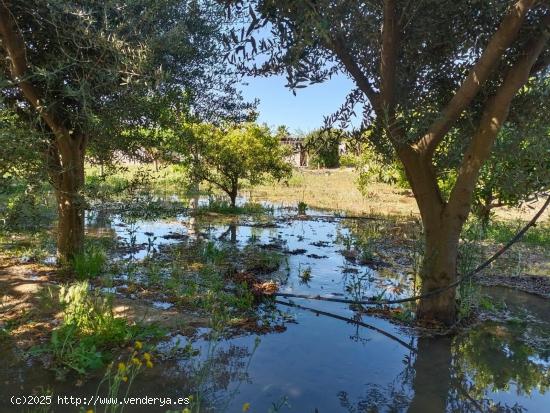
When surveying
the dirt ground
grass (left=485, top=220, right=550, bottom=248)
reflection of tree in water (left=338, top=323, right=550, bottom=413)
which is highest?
grass (left=485, top=220, right=550, bottom=248)

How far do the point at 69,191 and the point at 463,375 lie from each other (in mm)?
6264

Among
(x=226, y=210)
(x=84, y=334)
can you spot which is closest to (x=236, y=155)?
(x=226, y=210)

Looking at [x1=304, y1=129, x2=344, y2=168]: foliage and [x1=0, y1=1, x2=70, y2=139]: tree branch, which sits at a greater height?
[x1=0, y1=1, x2=70, y2=139]: tree branch

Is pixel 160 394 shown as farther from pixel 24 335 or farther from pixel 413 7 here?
pixel 413 7

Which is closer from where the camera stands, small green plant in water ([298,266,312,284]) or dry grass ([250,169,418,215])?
small green plant in water ([298,266,312,284])

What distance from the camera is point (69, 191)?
760 centimetres

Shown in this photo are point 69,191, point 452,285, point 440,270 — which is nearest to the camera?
point 452,285

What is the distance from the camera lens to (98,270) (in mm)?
7988

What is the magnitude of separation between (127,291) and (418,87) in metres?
5.28

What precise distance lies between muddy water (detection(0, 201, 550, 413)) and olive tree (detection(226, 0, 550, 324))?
0.91m

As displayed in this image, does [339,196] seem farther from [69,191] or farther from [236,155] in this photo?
[69,191]

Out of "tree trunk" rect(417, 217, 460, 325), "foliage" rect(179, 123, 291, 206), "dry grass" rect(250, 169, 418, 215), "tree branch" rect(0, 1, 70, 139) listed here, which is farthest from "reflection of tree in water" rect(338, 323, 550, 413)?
"dry grass" rect(250, 169, 418, 215)

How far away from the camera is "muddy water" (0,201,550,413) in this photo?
4.53 metres

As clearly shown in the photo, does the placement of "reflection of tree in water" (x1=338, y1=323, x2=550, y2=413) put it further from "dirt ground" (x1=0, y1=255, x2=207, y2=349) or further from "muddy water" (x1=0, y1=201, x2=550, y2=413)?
"dirt ground" (x1=0, y1=255, x2=207, y2=349)
